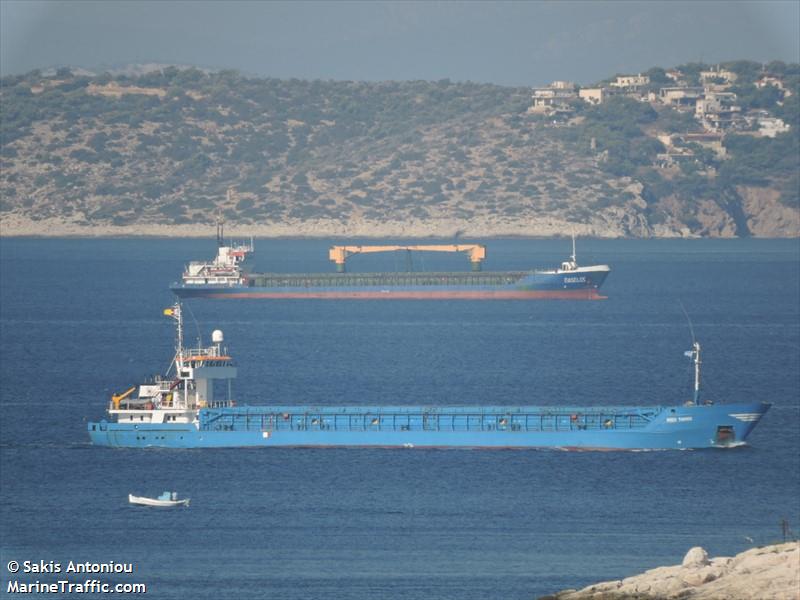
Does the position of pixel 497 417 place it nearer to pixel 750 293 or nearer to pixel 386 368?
pixel 386 368

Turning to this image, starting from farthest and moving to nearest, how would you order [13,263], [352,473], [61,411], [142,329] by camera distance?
1. [13,263]
2. [142,329]
3. [61,411]
4. [352,473]

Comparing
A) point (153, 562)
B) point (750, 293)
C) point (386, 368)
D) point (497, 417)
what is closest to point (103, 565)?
point (153, 562)

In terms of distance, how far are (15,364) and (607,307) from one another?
194 ft

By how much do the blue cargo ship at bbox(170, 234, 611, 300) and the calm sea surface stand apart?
3784cm

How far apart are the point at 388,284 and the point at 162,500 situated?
9385 cm

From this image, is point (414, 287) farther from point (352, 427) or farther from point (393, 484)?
point (393, 484)

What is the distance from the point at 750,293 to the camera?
151875mm

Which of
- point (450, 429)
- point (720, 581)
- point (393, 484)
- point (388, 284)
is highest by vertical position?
point (388, 284)

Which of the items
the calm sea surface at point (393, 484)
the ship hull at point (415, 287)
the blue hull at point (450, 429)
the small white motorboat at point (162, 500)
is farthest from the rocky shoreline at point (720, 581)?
the ship hull at point (415, 287)

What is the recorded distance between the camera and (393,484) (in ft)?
181

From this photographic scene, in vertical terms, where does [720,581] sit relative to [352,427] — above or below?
above

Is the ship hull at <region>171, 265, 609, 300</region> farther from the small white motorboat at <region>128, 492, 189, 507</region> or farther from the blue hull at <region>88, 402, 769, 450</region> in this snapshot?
the small white motorboat at <region>128, 492, 189, 507</region>

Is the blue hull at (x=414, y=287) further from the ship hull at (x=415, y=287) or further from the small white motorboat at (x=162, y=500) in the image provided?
the small white motorboat at (x=162, y=500)

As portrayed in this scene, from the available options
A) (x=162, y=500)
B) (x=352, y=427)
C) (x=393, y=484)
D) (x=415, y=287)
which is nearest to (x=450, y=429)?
(x=352, y=427)
